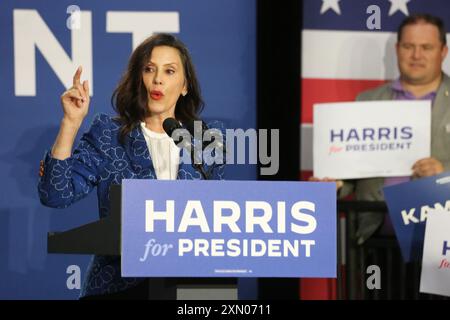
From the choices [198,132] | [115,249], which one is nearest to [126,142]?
[198,132]

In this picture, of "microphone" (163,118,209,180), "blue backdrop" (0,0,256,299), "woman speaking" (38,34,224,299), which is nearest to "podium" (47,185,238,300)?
"woman speaking" (38,34,224,299)

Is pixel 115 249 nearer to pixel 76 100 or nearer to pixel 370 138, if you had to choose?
pixel 76 100

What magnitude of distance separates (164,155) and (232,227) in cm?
50

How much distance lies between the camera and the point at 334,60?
164 inches

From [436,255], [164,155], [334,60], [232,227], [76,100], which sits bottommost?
[436,255]

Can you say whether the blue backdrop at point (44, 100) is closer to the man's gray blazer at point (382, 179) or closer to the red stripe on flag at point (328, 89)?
the red stripe on flag at point (328, 89)

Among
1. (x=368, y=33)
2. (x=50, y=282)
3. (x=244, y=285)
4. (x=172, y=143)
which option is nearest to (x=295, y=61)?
(x=368, y=33)

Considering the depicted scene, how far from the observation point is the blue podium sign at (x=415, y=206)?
3914mm

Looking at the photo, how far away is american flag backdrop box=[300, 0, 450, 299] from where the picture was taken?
4125mm

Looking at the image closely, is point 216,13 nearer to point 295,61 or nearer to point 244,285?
point 295,61

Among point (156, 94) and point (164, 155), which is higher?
point (156, 94)

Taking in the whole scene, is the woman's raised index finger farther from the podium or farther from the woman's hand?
the podium

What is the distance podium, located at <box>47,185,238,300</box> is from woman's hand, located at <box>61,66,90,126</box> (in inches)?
22.4
